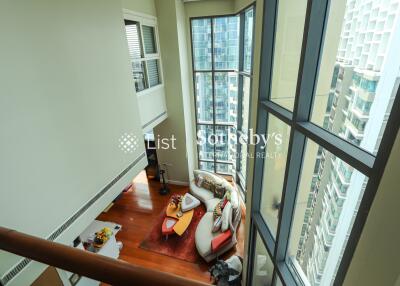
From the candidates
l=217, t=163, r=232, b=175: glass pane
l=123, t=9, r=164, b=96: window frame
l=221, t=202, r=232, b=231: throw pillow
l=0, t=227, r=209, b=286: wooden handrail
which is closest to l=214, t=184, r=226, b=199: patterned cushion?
l=221, t=202, r=232, b=231: throw pillow

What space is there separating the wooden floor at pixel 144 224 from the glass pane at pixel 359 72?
12.2 ft

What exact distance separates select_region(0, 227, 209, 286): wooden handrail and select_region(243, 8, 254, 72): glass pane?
16.6ft

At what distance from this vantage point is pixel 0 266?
1304mm

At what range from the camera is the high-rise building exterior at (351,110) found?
4.04 ft

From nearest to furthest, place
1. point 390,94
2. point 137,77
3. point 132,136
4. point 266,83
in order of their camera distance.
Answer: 1. point 390,94
2. point 266,83
3. point 132,136
4. point 137,77

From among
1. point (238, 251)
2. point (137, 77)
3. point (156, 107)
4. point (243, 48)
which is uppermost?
point (243, 48)

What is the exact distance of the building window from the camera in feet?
15.1

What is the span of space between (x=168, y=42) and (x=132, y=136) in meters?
3.31

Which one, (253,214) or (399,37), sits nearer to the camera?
(399,37)

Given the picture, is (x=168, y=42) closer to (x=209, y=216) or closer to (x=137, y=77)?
(x=137, y=77)

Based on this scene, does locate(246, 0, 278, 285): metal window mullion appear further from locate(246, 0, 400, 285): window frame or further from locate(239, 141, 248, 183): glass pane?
locate(239, 141, 248, 183): glass pane

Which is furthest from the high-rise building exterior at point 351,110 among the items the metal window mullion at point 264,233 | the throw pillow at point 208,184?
the throw pillow at point 208,184

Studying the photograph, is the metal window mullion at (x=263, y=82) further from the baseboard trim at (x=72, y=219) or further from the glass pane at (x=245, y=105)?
the glass pane at (x=245, y=105)

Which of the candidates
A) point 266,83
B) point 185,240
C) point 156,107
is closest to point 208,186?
point 185,240
